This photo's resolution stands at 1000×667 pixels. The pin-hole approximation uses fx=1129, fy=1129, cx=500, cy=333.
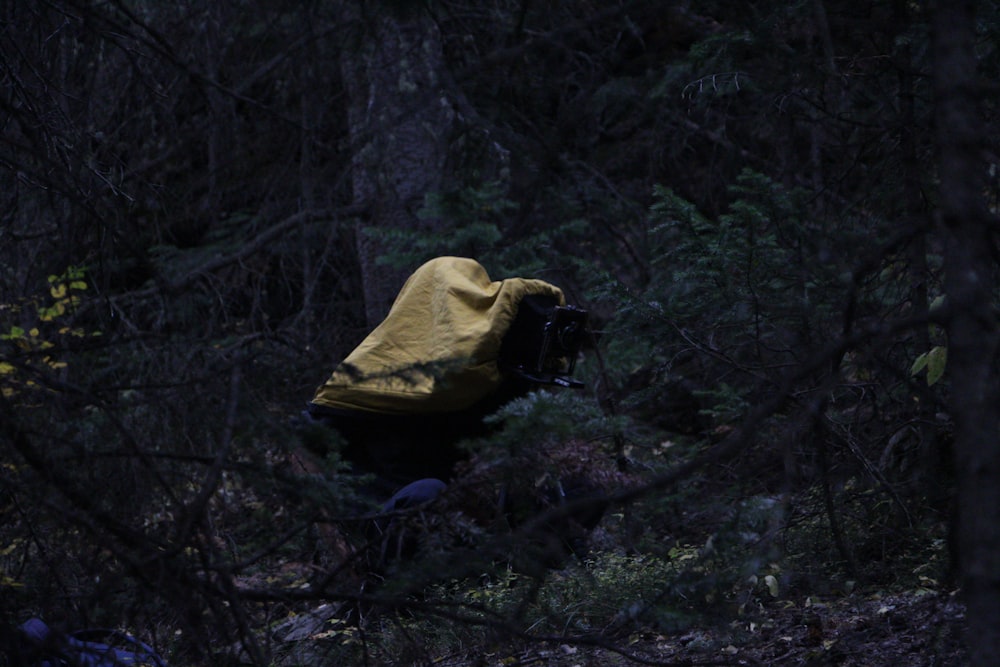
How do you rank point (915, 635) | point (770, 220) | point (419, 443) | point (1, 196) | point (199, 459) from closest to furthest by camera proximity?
1. point (199, 459)
2. point (915, 635)
3. point (1, 196)
4. point (419, 443)
5. point (770, 220)

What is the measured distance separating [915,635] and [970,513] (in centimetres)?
241

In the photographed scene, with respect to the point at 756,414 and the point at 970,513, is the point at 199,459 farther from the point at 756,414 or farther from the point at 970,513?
the point at 970,513

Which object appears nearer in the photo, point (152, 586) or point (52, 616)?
point (152, 586)

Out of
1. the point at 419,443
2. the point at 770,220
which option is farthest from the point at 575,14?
the point at 419,443

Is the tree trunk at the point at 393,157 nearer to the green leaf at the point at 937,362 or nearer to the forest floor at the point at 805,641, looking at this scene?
the forest floor at the point at 805,641

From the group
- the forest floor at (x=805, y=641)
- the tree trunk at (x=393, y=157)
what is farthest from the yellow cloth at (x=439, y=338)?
the tree trunk at (x=393, y=157)

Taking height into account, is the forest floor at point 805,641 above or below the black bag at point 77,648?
Result: below

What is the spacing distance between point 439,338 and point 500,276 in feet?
12.0

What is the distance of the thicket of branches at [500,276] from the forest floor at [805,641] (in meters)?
0.19

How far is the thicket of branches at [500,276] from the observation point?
3105mm

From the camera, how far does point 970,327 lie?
231cm

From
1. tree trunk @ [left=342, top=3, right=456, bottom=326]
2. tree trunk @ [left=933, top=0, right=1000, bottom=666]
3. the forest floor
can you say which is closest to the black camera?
the forest floor

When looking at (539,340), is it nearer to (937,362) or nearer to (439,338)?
(439,338)

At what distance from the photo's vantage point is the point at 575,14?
9977 millimetres
